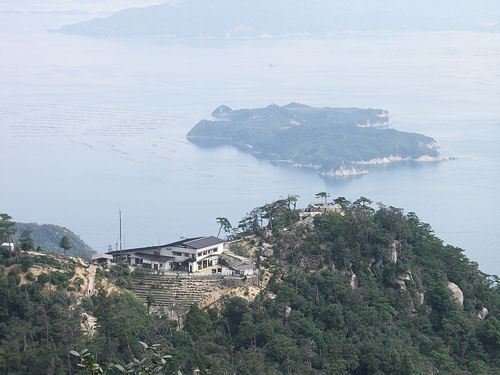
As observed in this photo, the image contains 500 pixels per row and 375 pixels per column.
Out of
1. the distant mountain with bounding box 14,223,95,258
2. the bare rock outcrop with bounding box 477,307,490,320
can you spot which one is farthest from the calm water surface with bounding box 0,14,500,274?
the bare rock outcrop with bounding box 477,307,490,320

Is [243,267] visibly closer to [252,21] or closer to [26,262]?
[26,262]

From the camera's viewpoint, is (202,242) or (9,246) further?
(202,242)

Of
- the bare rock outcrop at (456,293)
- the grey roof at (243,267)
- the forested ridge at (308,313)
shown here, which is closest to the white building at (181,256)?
the grey roof at (243,267)

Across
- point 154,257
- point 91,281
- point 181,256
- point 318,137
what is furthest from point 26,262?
point 318,137

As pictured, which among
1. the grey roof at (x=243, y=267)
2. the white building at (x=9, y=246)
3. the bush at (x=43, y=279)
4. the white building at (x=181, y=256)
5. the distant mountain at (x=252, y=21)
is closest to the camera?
the bush at (x=43, y=279)

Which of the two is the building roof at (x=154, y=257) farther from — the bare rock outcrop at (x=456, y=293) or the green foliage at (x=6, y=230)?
the bare rock outcrop at (x=456, y=293)

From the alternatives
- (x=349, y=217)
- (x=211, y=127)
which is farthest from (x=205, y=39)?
(x=349, y=217)
